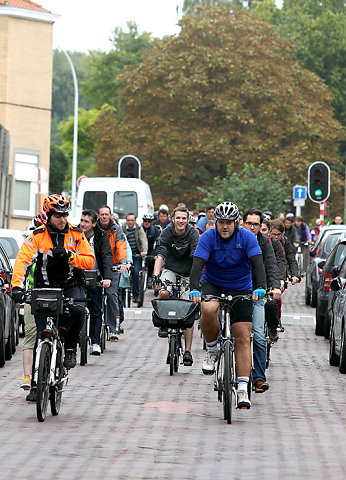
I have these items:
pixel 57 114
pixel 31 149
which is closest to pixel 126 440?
pixel 31 149

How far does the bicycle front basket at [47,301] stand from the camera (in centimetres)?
973

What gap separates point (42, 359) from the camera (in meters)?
9.45

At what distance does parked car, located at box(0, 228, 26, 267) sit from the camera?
19014 mm

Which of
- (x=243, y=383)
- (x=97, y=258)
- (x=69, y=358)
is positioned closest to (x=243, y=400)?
(x=243, y=383)

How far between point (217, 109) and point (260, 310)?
1836 inches

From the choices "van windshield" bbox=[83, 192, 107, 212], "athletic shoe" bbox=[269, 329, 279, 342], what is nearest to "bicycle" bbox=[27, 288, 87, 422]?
"athletic shoe" bbox=[269, 329, 279, 342]

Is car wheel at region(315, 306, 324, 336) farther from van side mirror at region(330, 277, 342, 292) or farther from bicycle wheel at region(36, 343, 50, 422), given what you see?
bicycle wheel at region(36, 343, 50, 422)

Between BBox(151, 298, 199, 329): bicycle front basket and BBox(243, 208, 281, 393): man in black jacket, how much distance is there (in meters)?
1.22

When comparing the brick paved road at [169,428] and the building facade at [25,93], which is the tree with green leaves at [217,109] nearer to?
the building facade at [25,93]

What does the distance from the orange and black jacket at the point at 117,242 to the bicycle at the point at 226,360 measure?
5971 millimetres

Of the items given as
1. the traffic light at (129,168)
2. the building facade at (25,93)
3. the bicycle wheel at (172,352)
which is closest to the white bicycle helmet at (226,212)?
the bicycle wheel at (172,352)

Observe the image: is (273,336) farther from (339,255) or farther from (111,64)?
(111,64)

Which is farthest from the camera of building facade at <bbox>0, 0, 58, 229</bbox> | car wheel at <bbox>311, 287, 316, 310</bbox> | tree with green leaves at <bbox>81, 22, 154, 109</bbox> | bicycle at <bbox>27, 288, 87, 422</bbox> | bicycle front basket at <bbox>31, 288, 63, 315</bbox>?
tree with green leaves at <bbox>81, 22, 154, 109</bbox>

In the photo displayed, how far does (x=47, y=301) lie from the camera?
9.75 meters
